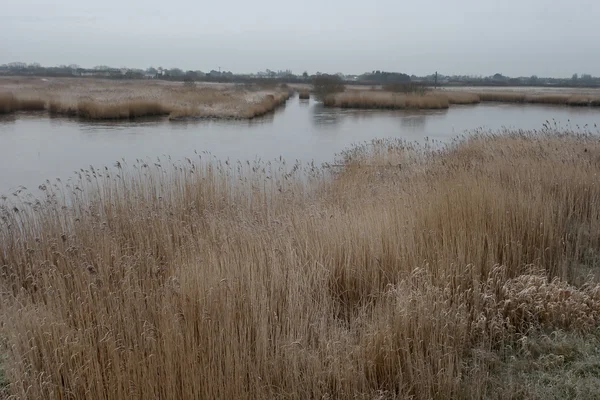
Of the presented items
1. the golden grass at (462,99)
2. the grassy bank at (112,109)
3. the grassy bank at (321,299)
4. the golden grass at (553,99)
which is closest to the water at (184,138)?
the grassy bank at (112,109)

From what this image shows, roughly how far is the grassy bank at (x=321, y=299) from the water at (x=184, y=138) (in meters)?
5.55

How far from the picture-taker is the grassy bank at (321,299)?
7.84 feet

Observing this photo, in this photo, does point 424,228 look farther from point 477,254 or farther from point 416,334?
point 416,334

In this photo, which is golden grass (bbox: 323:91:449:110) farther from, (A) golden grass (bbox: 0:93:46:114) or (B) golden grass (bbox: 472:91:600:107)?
(A) golden grass (bbox: 0:93:46:114)

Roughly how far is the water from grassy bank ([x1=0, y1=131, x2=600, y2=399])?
5.55m

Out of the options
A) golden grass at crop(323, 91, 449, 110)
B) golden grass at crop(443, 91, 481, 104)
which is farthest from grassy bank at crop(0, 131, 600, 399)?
golden grass at crop(443, 91, 481, 104)

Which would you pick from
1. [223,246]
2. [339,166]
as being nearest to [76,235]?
[223,246]

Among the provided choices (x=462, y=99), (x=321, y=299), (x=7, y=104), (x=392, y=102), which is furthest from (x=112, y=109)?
(x=462, y=99)

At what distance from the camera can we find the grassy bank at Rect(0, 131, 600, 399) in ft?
7.84

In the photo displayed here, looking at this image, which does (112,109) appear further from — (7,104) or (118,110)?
(7,104)

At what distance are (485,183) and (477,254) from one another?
1.61 metres

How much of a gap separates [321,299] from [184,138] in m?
12.1

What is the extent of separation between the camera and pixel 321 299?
3.25 meters

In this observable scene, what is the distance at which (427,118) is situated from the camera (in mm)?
21766
